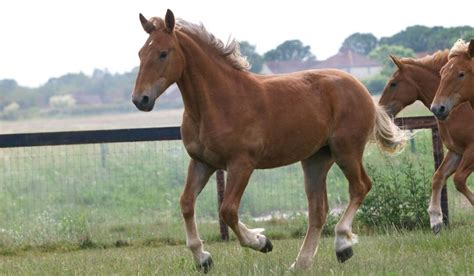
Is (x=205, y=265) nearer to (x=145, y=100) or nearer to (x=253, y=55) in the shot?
(x=145, y=100)

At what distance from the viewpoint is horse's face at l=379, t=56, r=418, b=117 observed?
44.2 feet

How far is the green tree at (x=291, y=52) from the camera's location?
69375 millimetres

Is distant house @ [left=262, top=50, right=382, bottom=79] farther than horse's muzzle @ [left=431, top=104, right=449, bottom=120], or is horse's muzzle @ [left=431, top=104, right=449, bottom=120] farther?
distant house @ [left=262, top=50, right=382, bottom=79]

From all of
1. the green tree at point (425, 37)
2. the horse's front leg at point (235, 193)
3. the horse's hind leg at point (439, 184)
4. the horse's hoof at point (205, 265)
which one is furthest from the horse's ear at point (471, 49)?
the green tree at point (425, 37)

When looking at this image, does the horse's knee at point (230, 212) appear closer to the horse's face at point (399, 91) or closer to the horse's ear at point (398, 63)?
the horse's face at point (399, 91)

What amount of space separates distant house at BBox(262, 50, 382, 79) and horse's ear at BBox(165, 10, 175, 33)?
49383 millimetres

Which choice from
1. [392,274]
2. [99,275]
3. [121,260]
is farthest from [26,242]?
[392,274]

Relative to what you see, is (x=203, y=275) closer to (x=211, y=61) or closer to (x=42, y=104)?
(x=211, y=61)

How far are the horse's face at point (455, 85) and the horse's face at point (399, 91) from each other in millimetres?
2901

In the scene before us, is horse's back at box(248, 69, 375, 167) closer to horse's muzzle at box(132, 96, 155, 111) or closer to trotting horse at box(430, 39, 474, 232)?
horse's muzzle at box(132, 96, 155, 111)

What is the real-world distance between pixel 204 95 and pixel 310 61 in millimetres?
60629

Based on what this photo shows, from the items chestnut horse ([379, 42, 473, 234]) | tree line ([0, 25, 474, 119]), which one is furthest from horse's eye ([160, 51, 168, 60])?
tree line ([0, 25, 474, 119])

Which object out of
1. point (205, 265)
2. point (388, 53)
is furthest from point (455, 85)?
point (388, 53)

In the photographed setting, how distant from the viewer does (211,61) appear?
8.88 meters
